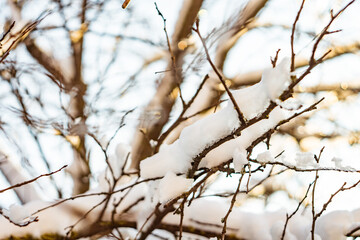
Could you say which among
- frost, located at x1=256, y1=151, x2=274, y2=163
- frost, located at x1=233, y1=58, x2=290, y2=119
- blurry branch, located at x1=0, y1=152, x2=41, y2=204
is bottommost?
frost, located at x1=256, y1=151, x2=274, y2=163

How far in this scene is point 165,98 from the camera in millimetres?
3299

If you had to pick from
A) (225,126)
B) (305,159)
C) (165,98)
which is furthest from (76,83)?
(305,159)

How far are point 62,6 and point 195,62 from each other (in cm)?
139

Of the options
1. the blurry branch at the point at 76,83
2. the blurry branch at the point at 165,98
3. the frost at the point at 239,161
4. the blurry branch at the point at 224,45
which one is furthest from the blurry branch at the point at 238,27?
the frost at the point at 239,161

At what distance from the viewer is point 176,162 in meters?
1.43

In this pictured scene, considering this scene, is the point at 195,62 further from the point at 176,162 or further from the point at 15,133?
the point at 15,133

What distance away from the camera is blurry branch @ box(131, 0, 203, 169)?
3.05 metres

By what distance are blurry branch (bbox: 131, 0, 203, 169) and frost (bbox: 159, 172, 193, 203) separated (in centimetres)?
157

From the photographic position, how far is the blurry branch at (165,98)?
3.05m

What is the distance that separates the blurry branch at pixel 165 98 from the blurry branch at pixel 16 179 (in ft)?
3.42

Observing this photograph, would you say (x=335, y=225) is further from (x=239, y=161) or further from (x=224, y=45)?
(x=224, y=45)

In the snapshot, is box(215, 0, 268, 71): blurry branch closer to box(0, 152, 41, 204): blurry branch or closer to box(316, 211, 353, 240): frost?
box(316, 211, 353, 240): frost

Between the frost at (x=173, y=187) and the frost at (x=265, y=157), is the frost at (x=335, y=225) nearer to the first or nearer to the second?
the frost at (x=265, y=157)

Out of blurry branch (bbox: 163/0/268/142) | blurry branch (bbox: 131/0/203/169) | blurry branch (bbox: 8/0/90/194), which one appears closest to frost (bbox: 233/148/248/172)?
blurry branch (bbox: 163/0/268/142)
